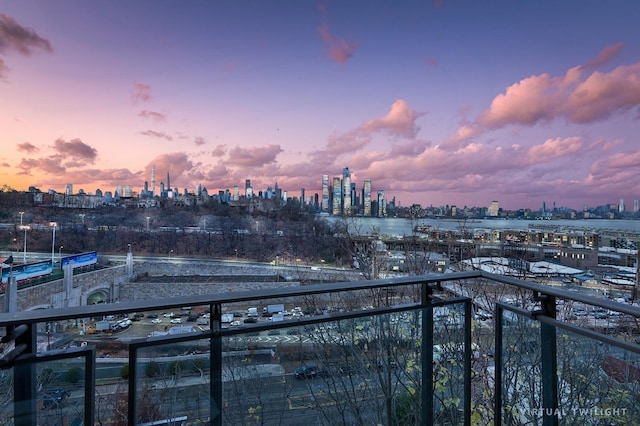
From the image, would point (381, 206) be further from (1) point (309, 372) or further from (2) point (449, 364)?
(1) point (309, 372)

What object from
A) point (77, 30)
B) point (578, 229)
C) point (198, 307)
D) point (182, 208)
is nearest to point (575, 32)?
point (578, 229)

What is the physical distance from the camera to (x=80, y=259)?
15.1 metres

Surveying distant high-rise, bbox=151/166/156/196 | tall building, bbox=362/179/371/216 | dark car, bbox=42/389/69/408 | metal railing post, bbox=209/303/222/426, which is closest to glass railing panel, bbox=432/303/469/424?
metal railing post, bbox=209/303/222/426

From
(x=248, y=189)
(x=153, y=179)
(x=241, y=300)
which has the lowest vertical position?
(x=241, y=300)

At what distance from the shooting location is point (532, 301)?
4.47 feet

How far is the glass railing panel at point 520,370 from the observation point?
1386 millimetres

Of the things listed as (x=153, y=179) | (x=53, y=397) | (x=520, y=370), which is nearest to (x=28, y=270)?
(x=153, y=179)

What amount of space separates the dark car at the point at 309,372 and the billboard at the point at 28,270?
14.7m

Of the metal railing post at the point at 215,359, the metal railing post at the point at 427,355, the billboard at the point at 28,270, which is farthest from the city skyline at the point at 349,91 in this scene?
the metal railing post at the point at 215,359

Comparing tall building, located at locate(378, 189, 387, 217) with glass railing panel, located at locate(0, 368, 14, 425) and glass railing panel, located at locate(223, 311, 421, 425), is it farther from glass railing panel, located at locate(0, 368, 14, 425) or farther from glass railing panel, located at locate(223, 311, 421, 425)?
A: glass railing panel, located at locate(0, 368, 14, 425)

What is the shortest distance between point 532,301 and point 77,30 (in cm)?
1519

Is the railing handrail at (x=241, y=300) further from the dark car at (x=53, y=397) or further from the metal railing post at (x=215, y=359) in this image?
the dark car at (x=53, y=397)

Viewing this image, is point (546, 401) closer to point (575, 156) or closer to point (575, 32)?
point (575, 32)

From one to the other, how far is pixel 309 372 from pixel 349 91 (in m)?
13.2
